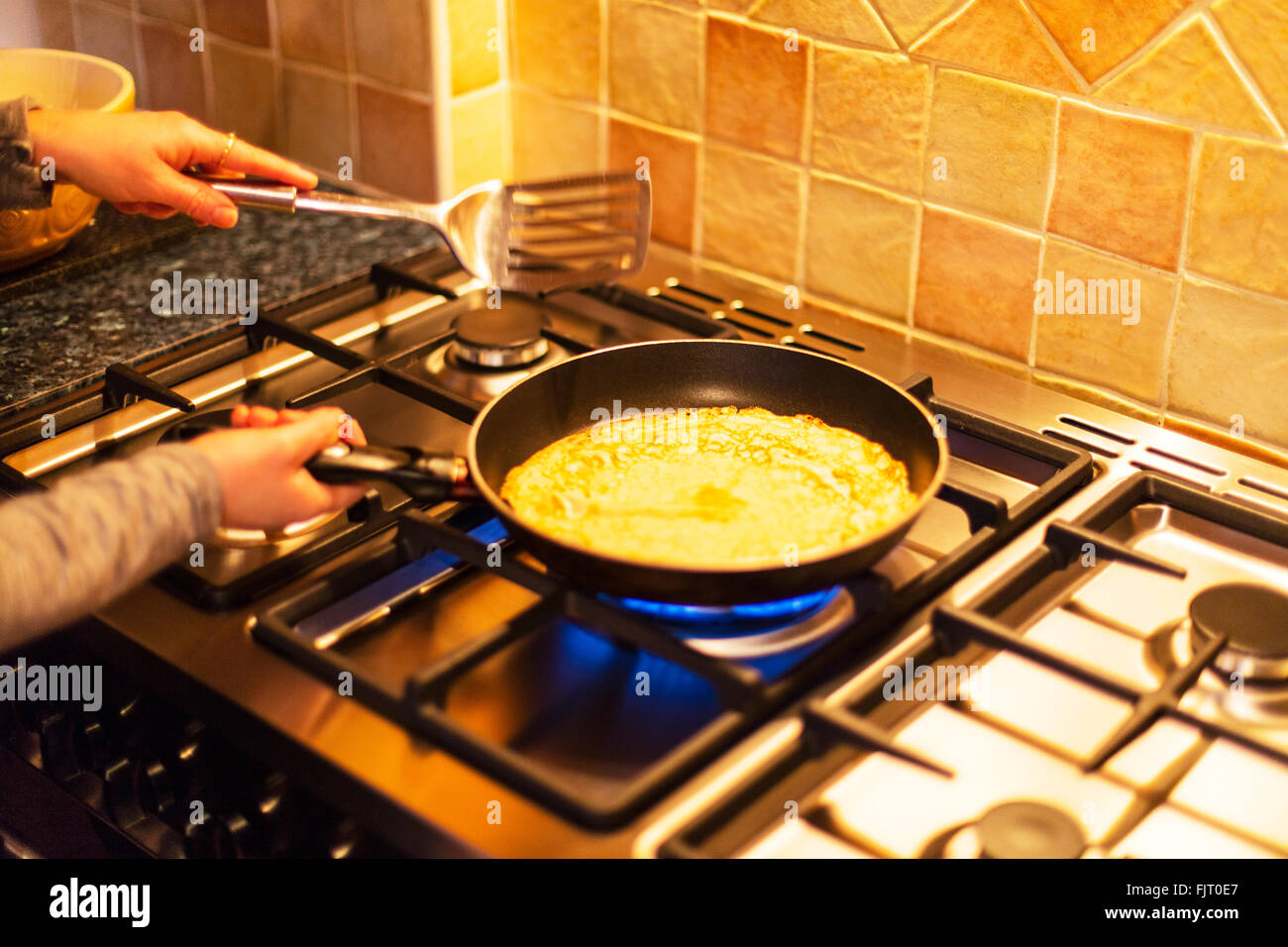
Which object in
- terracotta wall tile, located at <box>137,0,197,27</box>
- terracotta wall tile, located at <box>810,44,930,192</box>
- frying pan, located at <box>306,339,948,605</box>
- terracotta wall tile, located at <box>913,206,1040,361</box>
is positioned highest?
terracotta wall tile, located at <box>137,0,197,27</box>

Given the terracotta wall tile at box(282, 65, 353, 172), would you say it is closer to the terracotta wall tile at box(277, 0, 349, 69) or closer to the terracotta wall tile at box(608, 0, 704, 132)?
the terracotta wall tile at box(277, 0, 349, 69)

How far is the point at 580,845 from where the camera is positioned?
0.68 metres

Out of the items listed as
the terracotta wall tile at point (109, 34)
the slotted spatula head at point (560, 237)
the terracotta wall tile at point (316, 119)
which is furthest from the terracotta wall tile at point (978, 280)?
the terracotta wall tile at point (109, 34)

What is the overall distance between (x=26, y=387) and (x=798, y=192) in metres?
0.72

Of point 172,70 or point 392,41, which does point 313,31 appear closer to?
point 392,41

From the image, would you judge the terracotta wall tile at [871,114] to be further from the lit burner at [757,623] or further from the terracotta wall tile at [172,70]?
the terracotta wall tile at [172,70]

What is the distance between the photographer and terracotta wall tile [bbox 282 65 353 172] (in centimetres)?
144

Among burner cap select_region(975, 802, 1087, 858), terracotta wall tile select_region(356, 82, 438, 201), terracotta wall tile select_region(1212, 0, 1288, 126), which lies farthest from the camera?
terracotta wall tile select_region(356, 82, 438, 201)

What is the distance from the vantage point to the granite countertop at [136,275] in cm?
116

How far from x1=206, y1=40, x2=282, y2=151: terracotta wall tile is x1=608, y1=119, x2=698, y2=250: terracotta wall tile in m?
0.42

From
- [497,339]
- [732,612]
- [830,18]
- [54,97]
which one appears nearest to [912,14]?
[830,18]

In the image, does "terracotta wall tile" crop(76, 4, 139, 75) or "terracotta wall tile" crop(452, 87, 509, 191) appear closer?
"terracotta wall tile" crop(452, 87, 509, 191)

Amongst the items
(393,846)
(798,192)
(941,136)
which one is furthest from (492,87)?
(393,846)

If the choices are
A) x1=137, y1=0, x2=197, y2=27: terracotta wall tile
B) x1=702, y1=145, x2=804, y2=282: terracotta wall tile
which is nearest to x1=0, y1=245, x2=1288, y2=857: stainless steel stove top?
x1=702, y1=145, x2=804, y2=282: terracotta wall tile
